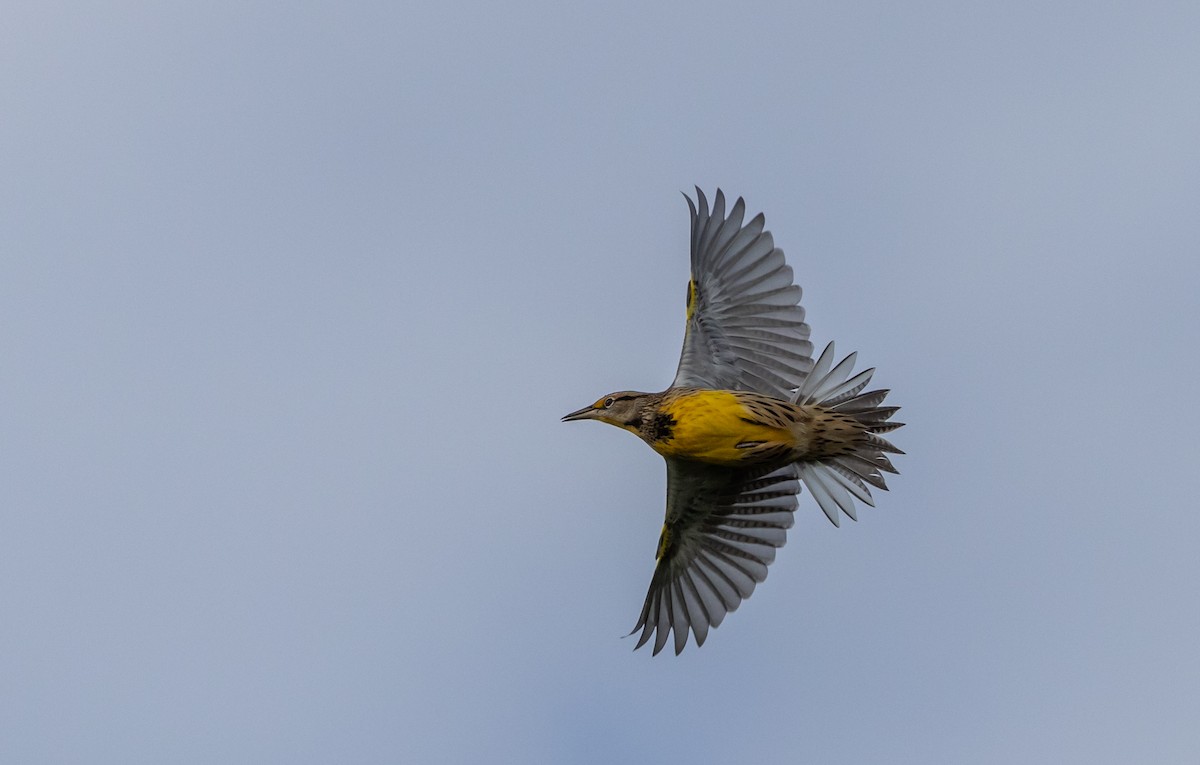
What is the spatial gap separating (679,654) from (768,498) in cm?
181

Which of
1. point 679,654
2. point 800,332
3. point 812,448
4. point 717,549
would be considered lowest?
point 679,654

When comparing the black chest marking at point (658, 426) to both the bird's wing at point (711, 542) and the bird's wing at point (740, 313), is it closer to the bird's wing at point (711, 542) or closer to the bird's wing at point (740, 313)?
the bird's wing at point (740, 313)

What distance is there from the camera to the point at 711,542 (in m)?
17.5

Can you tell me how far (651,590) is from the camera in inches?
699

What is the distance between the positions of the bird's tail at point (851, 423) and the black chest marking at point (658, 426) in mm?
1263

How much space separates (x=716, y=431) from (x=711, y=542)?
2395 millimetres

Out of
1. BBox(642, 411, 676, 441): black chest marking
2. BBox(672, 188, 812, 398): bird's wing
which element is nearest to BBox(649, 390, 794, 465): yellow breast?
BBox(642, 411, 676, 441): black chest marking

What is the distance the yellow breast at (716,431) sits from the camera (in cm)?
1539

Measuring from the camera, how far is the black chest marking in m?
15.6

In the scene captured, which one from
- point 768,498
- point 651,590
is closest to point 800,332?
point 768,498

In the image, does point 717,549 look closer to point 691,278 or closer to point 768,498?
point 768,498

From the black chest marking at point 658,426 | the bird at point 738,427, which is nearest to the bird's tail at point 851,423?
the bird at point 738,427

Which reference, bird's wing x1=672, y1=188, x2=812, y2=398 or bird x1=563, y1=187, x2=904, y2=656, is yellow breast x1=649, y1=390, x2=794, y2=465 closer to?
bird x1=563, y1=187, x2=904, y2=656

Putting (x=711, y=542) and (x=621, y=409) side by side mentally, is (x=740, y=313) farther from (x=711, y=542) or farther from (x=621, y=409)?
(x=711, y=542)
